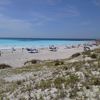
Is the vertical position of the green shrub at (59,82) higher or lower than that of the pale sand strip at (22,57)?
higher

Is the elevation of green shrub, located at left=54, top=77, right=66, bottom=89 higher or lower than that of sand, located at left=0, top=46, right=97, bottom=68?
higher

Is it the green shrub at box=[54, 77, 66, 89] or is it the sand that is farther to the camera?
the sand

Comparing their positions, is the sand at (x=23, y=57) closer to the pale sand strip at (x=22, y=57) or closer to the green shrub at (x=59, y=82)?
the pale sand strip at (x=22, y=57)

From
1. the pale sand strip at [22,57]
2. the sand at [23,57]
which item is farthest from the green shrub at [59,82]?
the pale sand strip at [22,57]

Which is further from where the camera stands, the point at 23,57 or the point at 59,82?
the point at 23,57

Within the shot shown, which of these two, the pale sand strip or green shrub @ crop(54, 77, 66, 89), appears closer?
green shrub @ crop(54, 77, 66, 89)

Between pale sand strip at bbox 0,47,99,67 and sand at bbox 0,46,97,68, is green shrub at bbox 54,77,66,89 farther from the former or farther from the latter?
pale sand strip at bbox 0,47,99,67

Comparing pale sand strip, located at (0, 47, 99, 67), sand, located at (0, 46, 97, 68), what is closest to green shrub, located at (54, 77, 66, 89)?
sand, located at (0, 46, 97, 68)

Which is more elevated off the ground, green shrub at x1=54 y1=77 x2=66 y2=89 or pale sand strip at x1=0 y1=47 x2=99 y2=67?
green shrub at x1=54 y1=77 x2=66 y2=89

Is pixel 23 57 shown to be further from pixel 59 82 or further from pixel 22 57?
pixel 59 82

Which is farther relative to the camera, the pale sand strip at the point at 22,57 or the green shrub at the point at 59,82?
the pale sand strip at the point at 22,57

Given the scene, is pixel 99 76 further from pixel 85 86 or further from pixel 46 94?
pixel 46 94

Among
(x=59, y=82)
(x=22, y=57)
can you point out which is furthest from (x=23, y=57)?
(x=59, y=82)

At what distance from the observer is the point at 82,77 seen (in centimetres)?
1052
